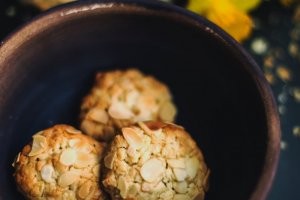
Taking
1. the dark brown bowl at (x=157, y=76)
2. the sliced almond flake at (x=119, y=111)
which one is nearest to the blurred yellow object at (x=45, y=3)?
the dark brown bowl at (x=157, y=76)

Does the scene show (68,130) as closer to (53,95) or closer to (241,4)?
(53,95)

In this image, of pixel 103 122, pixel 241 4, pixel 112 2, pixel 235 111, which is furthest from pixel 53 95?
pixel 241 4

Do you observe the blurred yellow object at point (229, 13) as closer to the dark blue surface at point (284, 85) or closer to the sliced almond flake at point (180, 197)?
the dark blue surface at point (284, 85)

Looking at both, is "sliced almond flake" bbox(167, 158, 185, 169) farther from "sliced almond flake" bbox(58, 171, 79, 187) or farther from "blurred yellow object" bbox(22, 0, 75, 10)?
"blurred yellow object" bbox(22, 0, 75, 10)

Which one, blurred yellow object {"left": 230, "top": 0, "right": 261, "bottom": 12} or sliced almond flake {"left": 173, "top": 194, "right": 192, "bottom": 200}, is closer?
sliced almond flake {"left": 173, "top": 194, "right": 192, "bottom": 200}

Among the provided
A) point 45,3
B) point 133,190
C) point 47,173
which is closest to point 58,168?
point 47,173

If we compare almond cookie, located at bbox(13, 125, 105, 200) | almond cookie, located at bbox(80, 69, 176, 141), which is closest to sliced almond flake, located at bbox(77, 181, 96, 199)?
almond cookie, located at bbox(13, 125, 105, 200)

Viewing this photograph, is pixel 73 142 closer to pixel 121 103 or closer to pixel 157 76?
pixel 121 103

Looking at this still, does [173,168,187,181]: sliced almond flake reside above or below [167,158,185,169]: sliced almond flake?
below
